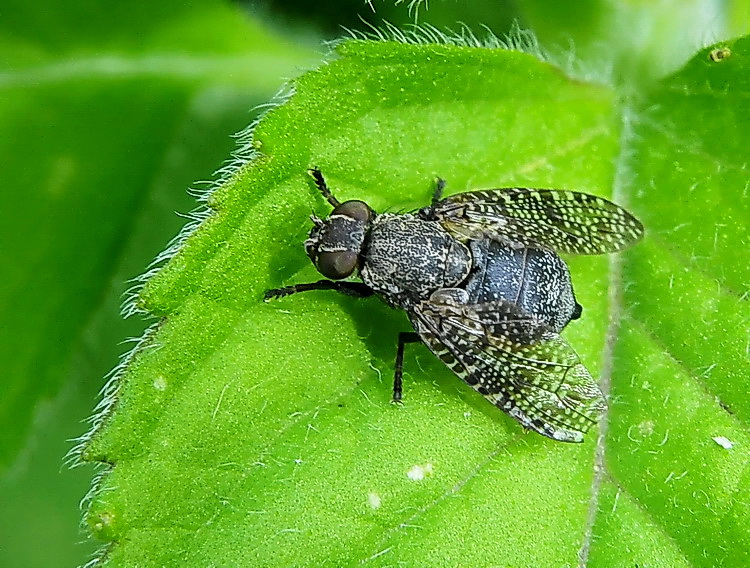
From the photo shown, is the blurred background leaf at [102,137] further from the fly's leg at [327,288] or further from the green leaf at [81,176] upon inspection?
the fly's leg at [327,288]

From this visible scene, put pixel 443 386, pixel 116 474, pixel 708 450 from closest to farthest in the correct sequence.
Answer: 1. pixel 116 474
2. pixel 708 450
3. pixel 443 386

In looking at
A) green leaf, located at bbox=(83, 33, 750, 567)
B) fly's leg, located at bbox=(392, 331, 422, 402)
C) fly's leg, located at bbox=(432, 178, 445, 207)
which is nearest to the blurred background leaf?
green leaf, located at bbox=(83, 33, 750, 567)

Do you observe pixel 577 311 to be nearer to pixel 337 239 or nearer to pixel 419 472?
pixel 419 472

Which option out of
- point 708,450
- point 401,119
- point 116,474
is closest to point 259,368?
point 116,474

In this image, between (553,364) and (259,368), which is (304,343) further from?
(553,364)

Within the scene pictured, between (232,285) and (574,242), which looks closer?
(232,285)
